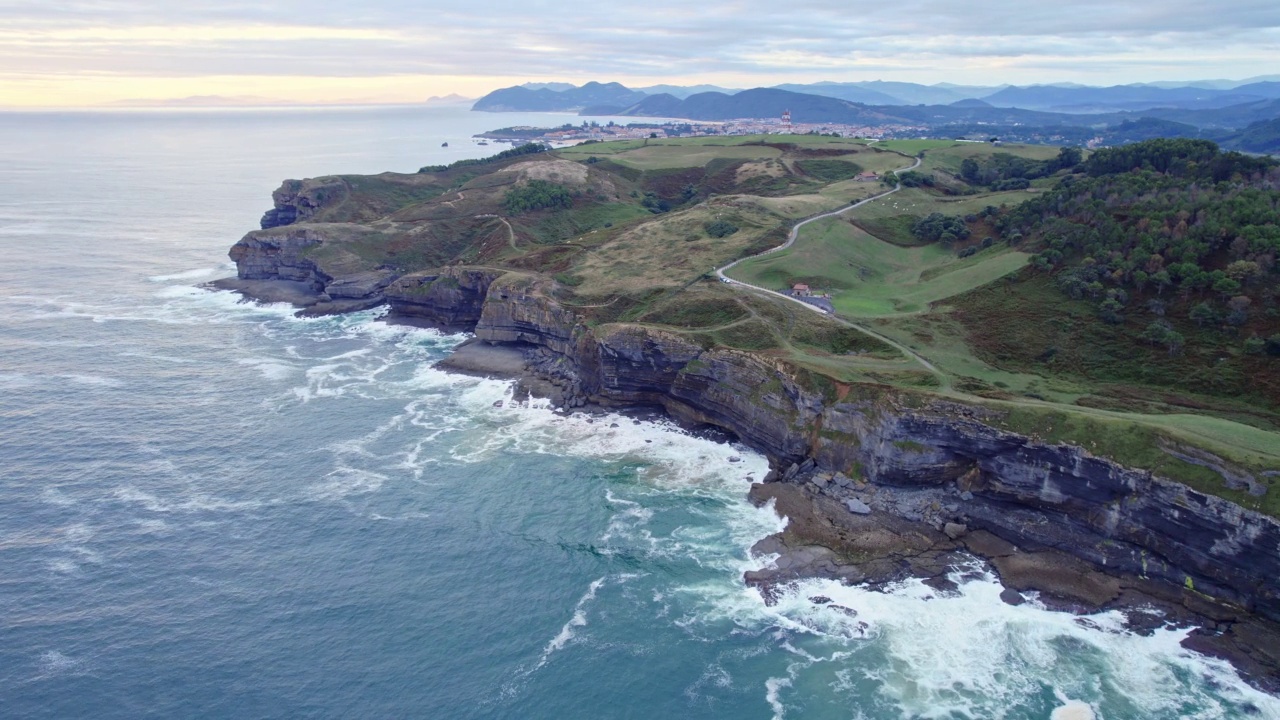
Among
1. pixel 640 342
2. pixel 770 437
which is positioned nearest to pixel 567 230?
pixel 640 342

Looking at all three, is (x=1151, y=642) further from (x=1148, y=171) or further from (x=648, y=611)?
(x=1148, y=171)

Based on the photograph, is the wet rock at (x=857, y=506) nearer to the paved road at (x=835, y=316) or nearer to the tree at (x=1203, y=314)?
the paved road at (x=835, y=316)

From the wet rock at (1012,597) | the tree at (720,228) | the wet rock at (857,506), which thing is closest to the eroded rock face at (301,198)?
the tree at (720,228)

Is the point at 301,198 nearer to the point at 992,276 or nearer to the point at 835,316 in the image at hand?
the point at 835,316

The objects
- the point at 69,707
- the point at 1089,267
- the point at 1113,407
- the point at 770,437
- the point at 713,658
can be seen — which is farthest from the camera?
the point at 1089,267

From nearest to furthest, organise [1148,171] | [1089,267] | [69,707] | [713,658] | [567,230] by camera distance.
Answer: [69,707] → [713,658] → [1089,267] → [1148,171] → [567,230]

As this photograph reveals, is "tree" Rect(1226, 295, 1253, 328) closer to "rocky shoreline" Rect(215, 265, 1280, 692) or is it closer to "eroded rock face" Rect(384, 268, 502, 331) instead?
"rocky shoreline" Rect(215, 265, 1280, 692)

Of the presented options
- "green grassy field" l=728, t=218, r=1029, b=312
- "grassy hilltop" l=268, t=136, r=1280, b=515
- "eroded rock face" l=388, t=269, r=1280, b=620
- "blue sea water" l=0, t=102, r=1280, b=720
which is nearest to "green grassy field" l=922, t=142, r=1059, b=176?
"grassy hilltop" l=268, t=136, r=1280, b=515
